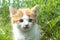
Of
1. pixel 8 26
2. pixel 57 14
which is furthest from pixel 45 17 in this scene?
pixel 8 26

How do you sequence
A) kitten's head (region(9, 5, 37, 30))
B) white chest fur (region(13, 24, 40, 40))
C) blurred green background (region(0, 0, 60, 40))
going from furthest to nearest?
blurred green background (region(0, 0, 60, 40)) → white chest fur (region(13, 24, 40, 40)) → kitten's head (region(9, 5, 37, 30))

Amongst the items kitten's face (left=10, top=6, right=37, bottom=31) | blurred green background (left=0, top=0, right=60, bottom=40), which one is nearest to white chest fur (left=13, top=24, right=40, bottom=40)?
kitten's face (left=10, top=6, right=37, bottom=31)

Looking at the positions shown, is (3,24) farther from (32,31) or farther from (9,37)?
(32,31)

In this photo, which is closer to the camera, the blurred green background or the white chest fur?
the white chest fur

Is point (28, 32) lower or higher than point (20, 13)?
lower

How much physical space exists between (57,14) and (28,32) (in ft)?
2.61

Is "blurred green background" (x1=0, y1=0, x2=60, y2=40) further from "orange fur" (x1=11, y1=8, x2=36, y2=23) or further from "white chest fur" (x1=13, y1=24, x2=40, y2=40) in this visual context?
"orange fur" (x1=11, y1=8, x2=36, y2=23)

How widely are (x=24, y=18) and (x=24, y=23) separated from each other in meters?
0.08

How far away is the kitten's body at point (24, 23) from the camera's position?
13.3 ft

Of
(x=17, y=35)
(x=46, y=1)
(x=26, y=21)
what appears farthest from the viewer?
(x=46, y=1)

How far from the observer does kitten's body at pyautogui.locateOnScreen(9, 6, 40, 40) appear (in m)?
4.04

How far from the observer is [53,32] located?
4.77m

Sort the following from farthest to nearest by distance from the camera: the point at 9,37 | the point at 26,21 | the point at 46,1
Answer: the point at 46,1
the point at 9,37
the point at 26,21

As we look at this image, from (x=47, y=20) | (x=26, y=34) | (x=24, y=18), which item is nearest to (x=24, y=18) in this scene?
(x=24, y=18)
